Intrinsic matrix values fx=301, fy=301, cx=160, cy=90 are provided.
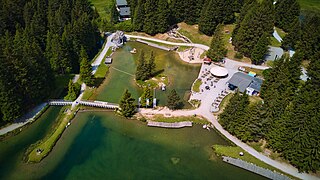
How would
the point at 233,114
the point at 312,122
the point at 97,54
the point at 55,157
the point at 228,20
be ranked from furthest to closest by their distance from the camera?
the point at 228,20, the point at 97,54, the point at 233,114, the point at 55,157, the point at 312,122

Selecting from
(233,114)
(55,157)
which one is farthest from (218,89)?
(55,157)

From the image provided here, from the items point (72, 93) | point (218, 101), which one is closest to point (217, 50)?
point (218, 101)

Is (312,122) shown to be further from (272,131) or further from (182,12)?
(182,12)

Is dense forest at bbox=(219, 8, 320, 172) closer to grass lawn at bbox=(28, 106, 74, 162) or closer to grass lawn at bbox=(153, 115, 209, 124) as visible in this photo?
grass lawn at bbox=(153, 115, 209, 124)

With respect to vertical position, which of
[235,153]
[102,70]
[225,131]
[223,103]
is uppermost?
[102,70]

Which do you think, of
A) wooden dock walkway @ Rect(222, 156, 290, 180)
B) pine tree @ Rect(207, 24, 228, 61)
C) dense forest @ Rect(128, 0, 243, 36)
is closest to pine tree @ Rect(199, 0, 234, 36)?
dense forest @ Rect(128, 0, 243, 36)

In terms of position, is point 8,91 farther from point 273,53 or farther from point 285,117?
point 273,53

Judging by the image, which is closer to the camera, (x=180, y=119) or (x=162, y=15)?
(x=180, y=119)
